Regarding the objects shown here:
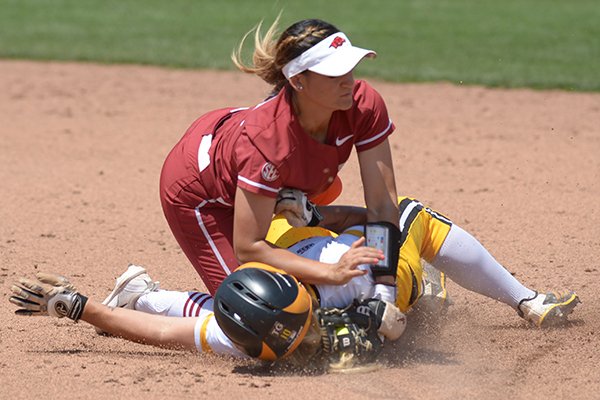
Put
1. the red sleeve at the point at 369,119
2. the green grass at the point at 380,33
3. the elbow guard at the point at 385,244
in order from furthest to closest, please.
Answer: the green grass at the point at 380,33 → the red sleeve at the point at 369,119 → the elbow guard at the point at 385,244

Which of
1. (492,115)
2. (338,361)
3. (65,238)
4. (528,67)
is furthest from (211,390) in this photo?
(528,67)

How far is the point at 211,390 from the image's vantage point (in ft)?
13.5

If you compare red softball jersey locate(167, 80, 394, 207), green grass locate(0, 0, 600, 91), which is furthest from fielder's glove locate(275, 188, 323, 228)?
green grass locate(0, 0, 600, 91)

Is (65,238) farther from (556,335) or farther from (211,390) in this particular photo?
(556,335)

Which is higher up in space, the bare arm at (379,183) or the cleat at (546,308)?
the bare arm at (379,183)

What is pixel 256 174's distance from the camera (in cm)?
429

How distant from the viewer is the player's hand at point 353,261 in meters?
4.30

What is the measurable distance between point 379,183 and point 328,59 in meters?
0.66

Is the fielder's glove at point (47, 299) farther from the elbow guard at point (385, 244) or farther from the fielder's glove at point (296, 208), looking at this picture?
the elbow guard at point (385, 244)

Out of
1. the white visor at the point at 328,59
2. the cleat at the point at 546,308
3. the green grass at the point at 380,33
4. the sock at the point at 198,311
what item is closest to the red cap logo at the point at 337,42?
the white visor at the point at 328,59

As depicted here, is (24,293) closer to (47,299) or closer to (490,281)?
(47,299)

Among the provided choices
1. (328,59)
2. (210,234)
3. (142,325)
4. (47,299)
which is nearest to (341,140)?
(328,59)

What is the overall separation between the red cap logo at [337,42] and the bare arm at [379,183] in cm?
53

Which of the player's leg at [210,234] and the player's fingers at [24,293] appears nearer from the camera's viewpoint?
the player's fingers at [24,293]
